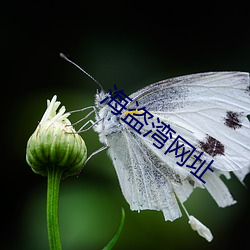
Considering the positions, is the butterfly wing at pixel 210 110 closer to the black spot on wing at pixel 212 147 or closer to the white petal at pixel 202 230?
the black spot on wing at pixel 212 147

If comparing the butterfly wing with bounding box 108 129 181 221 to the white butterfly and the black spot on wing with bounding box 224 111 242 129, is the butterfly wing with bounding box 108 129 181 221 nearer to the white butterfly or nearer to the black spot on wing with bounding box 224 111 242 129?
the white butterfly

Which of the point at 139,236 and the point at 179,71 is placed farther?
the point at 179,71

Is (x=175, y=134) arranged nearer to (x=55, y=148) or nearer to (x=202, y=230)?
(x=202, y=230)

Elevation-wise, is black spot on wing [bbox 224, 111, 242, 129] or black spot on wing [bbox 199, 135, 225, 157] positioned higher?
black spot on wing [bbox 224, 111, 242, 129]

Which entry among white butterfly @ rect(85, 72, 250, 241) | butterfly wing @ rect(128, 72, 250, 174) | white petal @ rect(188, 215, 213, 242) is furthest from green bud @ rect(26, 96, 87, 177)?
white petal @ rect(188, 215, 213, 242)

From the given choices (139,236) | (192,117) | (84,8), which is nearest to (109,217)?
(139,236)

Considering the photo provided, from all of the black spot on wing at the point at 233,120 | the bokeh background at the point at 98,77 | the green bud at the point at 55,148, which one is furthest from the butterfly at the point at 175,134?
the bokeh background at the point at 98,77

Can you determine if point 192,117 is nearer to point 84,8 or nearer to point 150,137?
point 150,137
